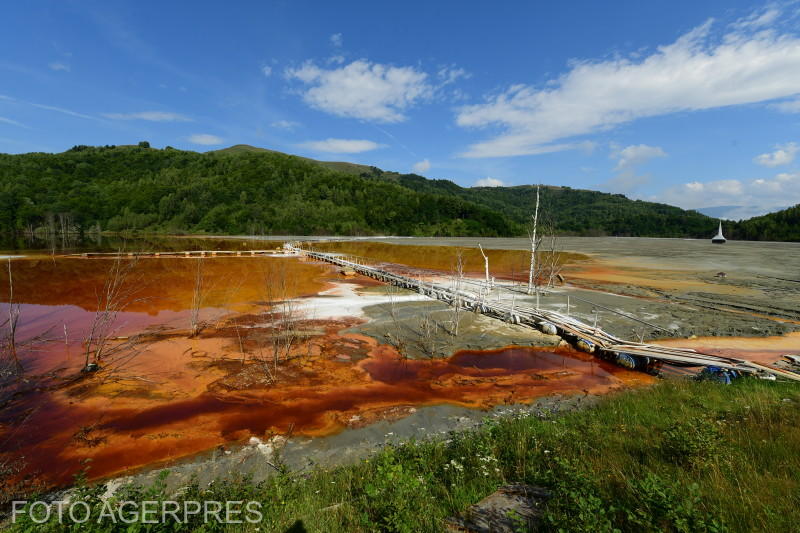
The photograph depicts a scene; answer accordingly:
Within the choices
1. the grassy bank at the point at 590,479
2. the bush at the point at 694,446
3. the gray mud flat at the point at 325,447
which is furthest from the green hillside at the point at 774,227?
the bush at the point at 694,446

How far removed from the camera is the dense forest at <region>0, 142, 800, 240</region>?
11256cm

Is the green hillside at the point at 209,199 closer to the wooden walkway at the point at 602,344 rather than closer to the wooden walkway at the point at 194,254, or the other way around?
the wooden walkway at the point at 194,254

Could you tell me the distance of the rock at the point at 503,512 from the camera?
3594mm

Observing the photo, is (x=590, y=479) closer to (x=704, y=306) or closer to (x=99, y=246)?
(x=704, y=306)

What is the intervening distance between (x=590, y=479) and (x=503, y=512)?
103 centimetres

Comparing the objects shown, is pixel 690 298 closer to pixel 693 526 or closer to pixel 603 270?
pixel 603 270

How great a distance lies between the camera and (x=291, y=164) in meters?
164

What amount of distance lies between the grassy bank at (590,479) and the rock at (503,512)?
164 millimetres

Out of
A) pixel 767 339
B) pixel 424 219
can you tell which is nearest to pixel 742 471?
pixel 767 339

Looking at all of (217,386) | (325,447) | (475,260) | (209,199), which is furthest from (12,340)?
(209,199)

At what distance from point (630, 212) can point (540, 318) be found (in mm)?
190508

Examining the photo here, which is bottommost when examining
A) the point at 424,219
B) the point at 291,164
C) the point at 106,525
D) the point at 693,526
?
the point at 106,525

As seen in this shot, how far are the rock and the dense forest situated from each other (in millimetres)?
→ 111685

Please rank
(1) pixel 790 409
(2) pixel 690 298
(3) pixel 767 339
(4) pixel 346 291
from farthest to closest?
(4) pixel 346 291, (2) pixel 690 298, (3) pixel 767 339, (1) pixel 790 409
